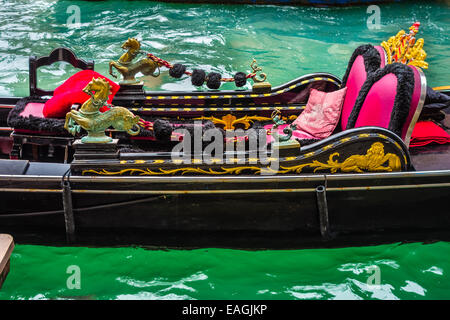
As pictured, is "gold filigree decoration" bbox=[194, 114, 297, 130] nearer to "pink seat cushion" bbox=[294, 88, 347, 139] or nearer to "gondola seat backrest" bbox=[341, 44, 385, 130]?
"pink seat cushion" bbox=[294, 88, 347, 139]

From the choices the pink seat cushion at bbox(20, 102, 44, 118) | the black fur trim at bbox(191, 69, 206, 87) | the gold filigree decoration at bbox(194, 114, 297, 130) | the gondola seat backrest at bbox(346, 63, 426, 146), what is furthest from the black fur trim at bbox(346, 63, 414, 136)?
the pink seat cushion at bbox(20, 102, 44, 118)

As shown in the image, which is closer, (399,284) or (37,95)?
(399,284)

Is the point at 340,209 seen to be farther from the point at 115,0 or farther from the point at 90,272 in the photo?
the point at 115,0

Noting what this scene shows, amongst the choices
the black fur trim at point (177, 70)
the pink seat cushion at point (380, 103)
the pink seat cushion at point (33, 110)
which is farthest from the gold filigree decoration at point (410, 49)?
the pink seat cushion at point (33, 110)

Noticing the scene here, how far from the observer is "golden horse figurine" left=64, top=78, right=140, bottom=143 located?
274 centimetres

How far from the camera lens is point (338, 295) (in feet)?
8.96

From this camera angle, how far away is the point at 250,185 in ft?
9.15

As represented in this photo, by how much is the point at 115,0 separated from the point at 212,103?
6768mm

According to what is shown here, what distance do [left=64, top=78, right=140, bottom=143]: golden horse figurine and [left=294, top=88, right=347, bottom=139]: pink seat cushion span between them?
1.38 meters

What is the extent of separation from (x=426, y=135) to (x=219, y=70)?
3763 millimetres

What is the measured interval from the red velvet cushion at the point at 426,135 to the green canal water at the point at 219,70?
65cm

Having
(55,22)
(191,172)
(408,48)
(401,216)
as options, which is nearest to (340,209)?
(401,216)

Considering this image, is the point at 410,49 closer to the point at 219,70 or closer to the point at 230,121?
the point at 230,121

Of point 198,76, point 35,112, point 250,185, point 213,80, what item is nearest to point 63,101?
point 35,112
